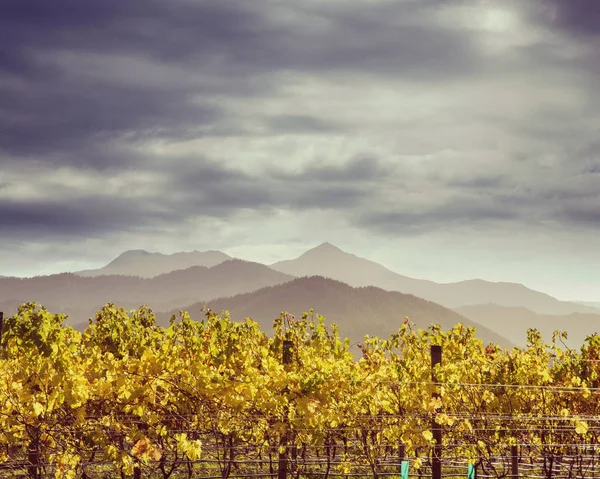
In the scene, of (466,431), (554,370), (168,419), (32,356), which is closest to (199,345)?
(168,419)

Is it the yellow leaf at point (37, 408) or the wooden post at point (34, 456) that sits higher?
the yellow leaf at point (37, 408)

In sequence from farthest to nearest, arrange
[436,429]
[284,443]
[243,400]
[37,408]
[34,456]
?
[284,443], [436,429], [34,456], [243,400], [37,408]

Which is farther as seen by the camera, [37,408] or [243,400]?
[243,400]

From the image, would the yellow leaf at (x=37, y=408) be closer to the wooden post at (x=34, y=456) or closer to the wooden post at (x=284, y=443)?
the wooden post at (x=34, y=456)

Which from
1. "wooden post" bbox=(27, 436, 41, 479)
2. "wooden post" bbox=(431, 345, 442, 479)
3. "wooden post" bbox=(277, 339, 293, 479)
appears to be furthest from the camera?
"wooden post" bbox=(431, 345, 442, 479)

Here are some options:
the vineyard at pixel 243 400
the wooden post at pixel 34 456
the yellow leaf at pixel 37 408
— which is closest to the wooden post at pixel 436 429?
the vineyard at pixel 243 400

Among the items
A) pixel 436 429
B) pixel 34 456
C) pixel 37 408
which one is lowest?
pixel 34 456

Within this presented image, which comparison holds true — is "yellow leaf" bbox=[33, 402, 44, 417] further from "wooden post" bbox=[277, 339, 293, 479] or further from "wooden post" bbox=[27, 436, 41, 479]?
"wooden post" bbox=[277, 339, 293, 479]

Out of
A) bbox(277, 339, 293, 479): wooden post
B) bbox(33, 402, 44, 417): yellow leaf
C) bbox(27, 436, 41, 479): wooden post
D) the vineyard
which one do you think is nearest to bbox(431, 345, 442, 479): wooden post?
the vineyard

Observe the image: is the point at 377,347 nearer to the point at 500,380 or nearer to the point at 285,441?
the point at 500,380

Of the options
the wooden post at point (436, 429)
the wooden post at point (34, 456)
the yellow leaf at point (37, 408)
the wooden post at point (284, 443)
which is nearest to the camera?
the yellow leaf at point (37, 408)

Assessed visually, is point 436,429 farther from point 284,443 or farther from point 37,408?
point 37,408

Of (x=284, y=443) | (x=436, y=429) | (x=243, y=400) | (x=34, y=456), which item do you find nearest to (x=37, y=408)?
(x=34, y=456)

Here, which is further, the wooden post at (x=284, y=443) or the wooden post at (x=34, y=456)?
the wooden post at (x=284, y=443)
